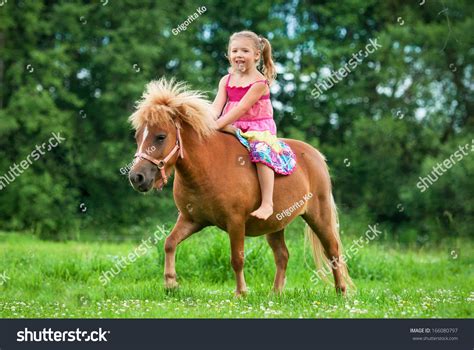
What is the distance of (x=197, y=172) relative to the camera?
6348mm

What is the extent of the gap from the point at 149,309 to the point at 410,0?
22781 millimetres

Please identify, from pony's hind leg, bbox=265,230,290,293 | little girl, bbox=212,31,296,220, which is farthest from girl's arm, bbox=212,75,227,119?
pony's hind leg, bbox=265,230,290,293

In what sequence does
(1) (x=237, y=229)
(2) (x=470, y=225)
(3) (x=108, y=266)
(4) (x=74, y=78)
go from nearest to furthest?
1. (1) (x=237, y=229)
2. (3) (x=108, y=266)
3. (2) (x=470, y=225)
4. (4) (x=74, y=78)

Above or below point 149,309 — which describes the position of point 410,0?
above

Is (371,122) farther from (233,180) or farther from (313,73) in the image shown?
(233,180)

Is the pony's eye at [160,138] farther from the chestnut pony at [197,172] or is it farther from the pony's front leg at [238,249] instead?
the pony's front leg at [238,249]

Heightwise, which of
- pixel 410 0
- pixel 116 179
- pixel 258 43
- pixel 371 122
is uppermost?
pixel 410 0

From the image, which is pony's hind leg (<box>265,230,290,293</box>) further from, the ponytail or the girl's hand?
the ponytail

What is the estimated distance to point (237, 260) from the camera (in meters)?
6.59

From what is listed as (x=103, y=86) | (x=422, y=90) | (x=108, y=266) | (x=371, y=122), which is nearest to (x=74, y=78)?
(x=103, y=86)

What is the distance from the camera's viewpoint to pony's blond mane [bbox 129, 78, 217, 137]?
241 inches

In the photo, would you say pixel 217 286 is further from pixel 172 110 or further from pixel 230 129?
pixel 172 110

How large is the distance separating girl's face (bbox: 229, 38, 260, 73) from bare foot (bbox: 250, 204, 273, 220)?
4.44 feet

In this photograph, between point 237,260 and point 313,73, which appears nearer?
point 237,260
